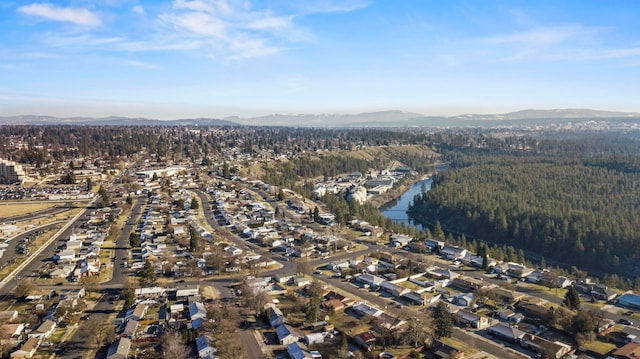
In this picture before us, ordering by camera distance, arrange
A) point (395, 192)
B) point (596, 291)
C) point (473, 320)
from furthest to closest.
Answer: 1. point (395, 192)
2. point (596, 291)
3. point (473, 320)

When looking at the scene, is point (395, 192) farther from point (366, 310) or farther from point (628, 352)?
point (628, 352)

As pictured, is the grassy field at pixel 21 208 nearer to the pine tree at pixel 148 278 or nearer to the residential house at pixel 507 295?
the pine tree at pixel 148 278

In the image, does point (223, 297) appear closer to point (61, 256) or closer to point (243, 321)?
point (243, 321)

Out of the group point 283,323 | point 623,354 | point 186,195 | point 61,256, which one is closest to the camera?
point 623,354

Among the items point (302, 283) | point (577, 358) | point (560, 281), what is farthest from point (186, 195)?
point (577, 358)

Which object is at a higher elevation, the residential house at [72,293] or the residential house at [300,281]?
the residential house at [72,293]

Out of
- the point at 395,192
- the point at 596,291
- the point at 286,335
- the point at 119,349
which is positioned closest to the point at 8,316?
the point at 119,349

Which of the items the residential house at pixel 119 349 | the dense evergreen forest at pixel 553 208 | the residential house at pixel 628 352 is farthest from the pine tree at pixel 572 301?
the residential house at pixel 119 349
